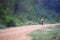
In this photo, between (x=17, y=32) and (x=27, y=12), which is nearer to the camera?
(x=17, y=32)

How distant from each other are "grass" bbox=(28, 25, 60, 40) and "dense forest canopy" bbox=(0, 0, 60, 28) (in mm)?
136

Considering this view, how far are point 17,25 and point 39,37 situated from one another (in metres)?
0.39

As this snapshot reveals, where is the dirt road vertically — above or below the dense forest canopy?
below

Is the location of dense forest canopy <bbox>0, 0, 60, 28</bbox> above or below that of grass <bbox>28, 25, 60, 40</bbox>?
above

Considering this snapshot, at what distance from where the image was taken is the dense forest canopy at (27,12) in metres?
2.61

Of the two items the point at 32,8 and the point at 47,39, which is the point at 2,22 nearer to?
the point at 32,8

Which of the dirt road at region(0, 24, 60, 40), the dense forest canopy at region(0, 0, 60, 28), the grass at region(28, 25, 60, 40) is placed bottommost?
the grass at region(28, 25, 60, 40)

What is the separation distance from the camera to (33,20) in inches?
108

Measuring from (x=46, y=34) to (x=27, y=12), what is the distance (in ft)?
1.55

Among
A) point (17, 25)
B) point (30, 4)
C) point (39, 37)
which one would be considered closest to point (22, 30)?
point (17, 25)

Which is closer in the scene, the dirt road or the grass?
the dirt road

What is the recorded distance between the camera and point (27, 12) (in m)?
2.76

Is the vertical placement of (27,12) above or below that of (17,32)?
above

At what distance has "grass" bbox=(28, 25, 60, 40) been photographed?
2.64 meters
